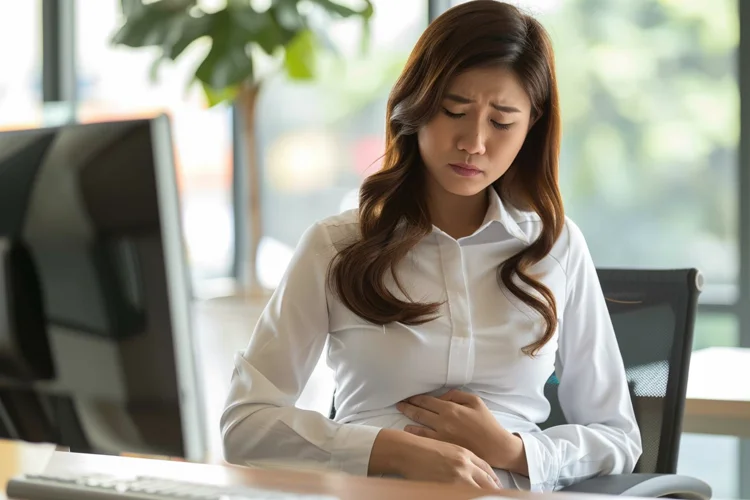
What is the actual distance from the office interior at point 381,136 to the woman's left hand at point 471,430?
1.75 feet

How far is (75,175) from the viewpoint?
0.88 m

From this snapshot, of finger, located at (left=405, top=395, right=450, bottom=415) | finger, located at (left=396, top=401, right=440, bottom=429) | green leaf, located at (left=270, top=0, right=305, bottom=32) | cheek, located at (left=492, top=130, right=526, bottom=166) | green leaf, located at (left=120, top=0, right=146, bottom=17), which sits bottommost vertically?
finger, located at (left=396, top=401, right=440, bottom=429)

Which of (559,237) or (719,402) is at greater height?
(559,237)

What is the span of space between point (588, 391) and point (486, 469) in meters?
0.32

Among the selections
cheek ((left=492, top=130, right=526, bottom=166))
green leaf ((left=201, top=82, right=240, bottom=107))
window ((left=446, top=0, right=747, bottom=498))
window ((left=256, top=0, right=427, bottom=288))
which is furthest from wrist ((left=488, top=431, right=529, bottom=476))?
green leaf ((left=201, top=82, right=240, bottom=107))

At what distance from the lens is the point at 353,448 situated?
1251mm

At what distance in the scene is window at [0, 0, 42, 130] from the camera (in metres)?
4.04

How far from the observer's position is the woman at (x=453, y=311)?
1319 mm

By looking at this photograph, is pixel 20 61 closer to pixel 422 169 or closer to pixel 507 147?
pixel 422 169

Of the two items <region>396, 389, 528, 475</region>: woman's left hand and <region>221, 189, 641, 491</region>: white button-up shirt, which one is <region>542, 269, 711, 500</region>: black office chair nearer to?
<region>221, 189, 641, 491</region>: white button-up shirt

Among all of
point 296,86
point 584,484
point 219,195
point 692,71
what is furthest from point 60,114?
point 584,484

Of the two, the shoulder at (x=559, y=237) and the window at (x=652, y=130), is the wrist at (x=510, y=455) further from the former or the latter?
the window at (x=652, y=130)

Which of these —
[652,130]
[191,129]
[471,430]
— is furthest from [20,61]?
[471,430]

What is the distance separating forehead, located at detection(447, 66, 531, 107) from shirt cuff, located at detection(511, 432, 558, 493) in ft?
1.62
